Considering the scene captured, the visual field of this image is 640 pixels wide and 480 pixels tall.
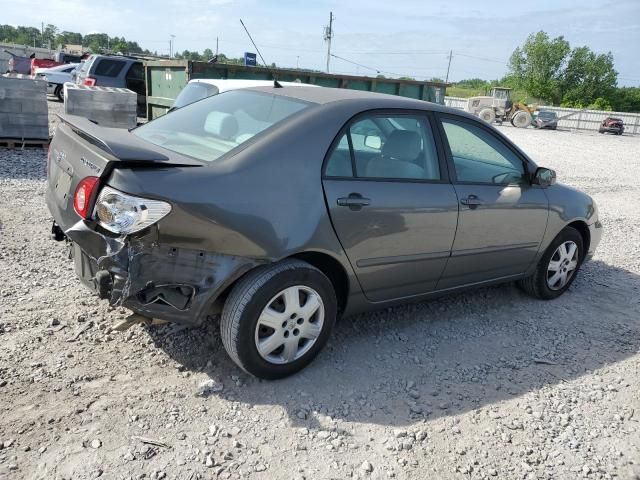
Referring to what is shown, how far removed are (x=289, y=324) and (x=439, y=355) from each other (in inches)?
46.5

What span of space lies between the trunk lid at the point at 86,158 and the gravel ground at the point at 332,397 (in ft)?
2.82

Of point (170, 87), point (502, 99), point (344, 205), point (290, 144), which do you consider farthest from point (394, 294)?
point (502, 99)

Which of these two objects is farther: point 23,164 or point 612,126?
point 612,126

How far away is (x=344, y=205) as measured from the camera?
3084 millimetres

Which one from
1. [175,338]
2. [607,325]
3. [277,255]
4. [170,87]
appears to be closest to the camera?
[277,255]

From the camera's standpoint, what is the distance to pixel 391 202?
3283 millimetres

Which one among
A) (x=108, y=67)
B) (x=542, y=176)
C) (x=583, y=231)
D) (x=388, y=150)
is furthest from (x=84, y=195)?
(x=108, y=67)

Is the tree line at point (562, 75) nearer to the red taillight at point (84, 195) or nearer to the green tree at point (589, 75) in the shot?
the green tree at point (589, 75)

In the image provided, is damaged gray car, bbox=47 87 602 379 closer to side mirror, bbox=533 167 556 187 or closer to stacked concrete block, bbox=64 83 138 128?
side mirror, bbox=533 167 556 187

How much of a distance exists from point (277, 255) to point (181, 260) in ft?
1.65

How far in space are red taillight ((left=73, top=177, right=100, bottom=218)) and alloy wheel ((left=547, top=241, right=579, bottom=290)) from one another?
368 centimetres

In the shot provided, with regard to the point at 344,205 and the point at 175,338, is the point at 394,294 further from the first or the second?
the point at 175,338

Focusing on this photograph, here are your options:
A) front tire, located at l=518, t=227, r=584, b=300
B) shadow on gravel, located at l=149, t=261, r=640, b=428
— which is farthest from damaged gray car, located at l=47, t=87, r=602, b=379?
front tire, located at l=518, t=227, r=584, b=300

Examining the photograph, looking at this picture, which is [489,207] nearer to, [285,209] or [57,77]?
[285,209]
